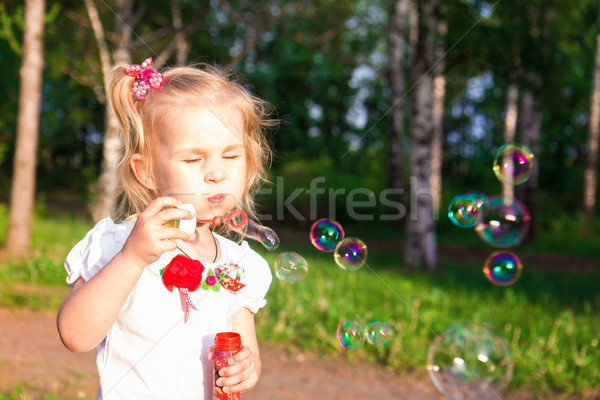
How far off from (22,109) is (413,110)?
214 inches

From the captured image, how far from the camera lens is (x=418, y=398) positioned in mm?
3678

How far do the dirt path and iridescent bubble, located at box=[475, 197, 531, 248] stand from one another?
1061 millimetres

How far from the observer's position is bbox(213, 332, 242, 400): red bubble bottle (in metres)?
1.58

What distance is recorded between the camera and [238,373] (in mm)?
1639

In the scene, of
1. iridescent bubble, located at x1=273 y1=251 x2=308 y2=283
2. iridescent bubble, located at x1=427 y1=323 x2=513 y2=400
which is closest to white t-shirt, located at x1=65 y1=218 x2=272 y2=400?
iridescent bubble, located at x1=273 y1=251 x2=308 y2=283

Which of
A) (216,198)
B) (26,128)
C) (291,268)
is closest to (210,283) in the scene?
(216,198)

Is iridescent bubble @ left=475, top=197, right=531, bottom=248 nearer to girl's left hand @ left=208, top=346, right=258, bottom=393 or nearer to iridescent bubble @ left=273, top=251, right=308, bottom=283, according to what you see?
iridescent bubble @ left=273, top=251, right=308, bottom=283

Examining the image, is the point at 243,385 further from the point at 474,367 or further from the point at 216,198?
the point at 474,367

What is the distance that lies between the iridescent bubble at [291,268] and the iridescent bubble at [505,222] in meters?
1.30

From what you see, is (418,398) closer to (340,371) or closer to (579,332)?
(340,371)

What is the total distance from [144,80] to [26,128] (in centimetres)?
667

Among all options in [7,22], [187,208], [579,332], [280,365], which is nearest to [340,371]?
[280,365]

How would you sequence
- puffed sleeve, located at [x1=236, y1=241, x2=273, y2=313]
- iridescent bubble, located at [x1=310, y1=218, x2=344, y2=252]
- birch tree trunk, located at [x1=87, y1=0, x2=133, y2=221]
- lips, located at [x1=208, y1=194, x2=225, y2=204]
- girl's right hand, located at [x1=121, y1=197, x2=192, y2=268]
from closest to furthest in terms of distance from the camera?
girl's right hand, located at [x1=121, y1=197, x2=192, y2=268] < lips, located at [x1=208, y1=194, x2=225, y2=204] < puffed sleeve, located at [x1=236, y1=241, x2=273, y2=313] < iridescent bubble, located at [x1=310, y1=218, x2=344, y2=252] < birch tree trunk, located at [x1=87, y1=0, x2=133, y2=221]

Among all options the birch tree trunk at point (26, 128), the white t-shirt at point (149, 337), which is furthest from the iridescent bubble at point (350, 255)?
the birch tree trunk at point (26, 128)
